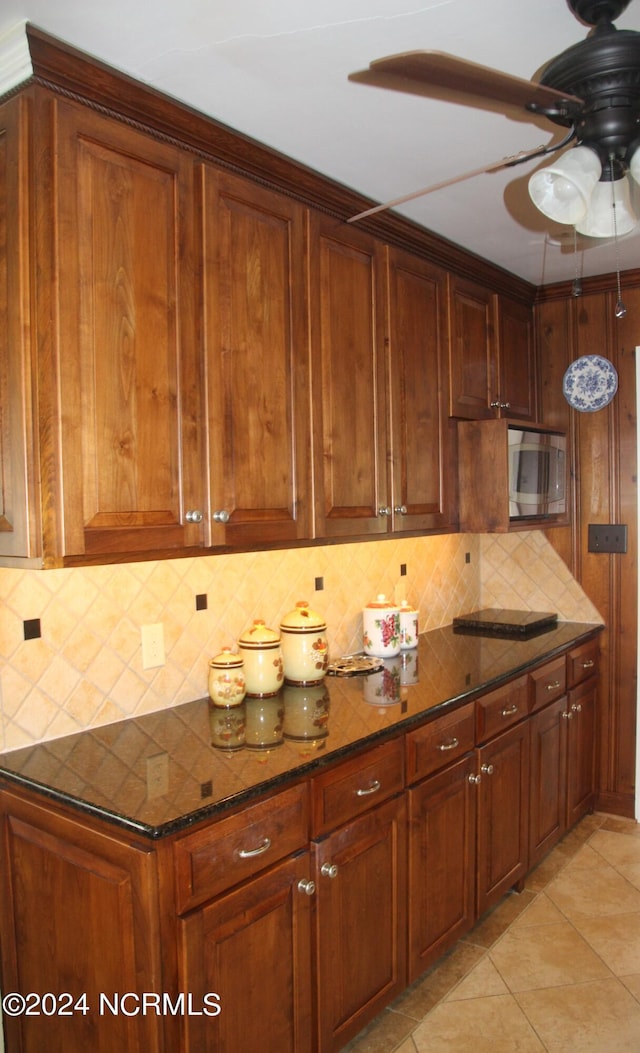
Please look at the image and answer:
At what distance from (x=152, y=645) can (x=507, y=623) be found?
5.63ft

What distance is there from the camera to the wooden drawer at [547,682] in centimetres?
271

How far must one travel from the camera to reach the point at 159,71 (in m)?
1.56

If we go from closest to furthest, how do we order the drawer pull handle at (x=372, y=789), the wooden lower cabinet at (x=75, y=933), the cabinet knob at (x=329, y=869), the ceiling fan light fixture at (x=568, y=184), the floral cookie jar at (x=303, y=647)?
the ceiling fan light fixture at (x=568, y=184) < the wooden lower cabinet at (x=75, y=933) < the cabinet knob at (x=329, y=869) < the drawer pull handle at (x=372, y=789) < the floral cookie jar at (x=303, y=647)

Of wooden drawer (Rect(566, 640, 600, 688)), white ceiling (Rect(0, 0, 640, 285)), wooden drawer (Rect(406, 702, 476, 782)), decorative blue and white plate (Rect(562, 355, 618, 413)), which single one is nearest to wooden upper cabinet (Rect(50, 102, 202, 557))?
white ceiling (Rect(0, 0, 640, 285))

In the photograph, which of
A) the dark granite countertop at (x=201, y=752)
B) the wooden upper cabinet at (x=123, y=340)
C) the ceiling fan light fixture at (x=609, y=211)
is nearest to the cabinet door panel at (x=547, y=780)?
the dark granite countertop at (x=201, y=752)

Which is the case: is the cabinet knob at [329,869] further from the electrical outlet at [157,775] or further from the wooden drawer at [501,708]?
the wooden drawer at [501,708]

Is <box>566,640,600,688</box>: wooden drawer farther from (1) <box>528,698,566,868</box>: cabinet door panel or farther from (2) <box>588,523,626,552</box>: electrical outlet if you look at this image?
(2) <box>588,523,626,552</box>: electrical outlet

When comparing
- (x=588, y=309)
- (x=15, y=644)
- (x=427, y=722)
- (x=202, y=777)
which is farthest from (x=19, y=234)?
(x=588, y=309)

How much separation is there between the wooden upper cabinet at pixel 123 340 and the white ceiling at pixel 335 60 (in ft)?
0.53

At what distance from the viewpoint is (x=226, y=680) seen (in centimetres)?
199

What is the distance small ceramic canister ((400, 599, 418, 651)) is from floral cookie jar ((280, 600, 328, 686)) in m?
0.58

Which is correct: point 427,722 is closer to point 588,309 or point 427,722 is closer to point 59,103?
point 59,103

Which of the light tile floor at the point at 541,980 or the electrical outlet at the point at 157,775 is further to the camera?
the light tile floor at the point at 541,980

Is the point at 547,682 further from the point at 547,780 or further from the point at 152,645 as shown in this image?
the point at 152,645
